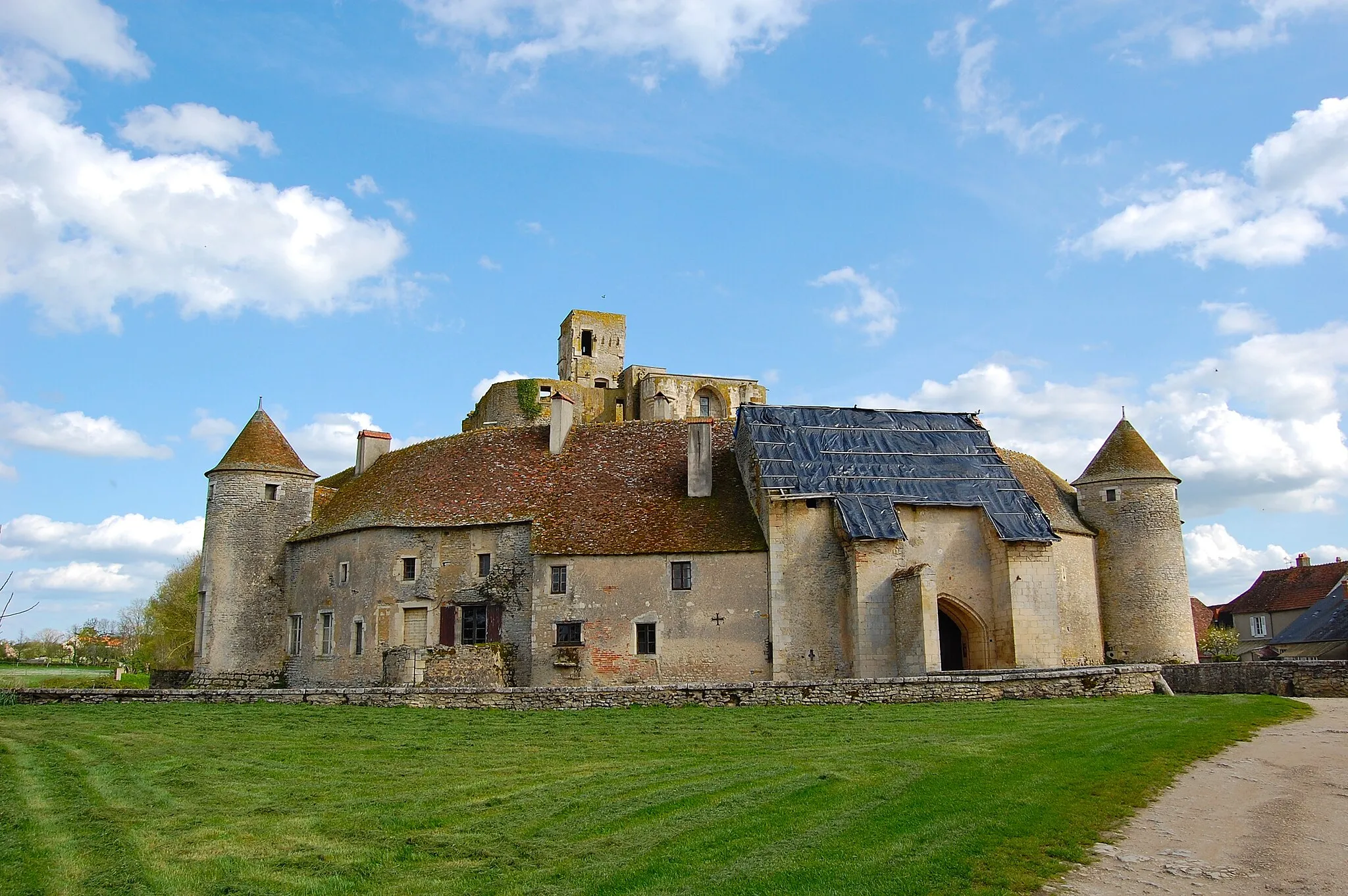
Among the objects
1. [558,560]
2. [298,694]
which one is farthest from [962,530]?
[298,694]

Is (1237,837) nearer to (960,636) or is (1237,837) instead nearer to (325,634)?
(960,636)

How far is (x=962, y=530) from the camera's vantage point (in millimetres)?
31188

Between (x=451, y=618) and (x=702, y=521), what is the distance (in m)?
8.12

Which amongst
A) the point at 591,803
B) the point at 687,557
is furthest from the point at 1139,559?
the point at 591,803

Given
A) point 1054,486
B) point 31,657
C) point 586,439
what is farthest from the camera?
point 31,657

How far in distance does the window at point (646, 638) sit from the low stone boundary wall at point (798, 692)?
20.8 ft

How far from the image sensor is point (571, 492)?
106 feet

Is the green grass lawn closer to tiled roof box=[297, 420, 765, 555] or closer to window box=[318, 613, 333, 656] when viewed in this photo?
tiled roof box=[297, 420, 765, 555]

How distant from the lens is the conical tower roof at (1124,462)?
3581 cm

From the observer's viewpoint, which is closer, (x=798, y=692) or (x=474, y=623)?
(x=798, y=692)

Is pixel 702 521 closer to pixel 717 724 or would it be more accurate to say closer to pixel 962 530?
pixel 962 530

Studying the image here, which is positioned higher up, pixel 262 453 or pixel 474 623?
pixel 262 453

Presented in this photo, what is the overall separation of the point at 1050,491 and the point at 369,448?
2484cm

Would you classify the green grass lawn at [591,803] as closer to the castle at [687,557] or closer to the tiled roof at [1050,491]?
the castle at [687,557]
